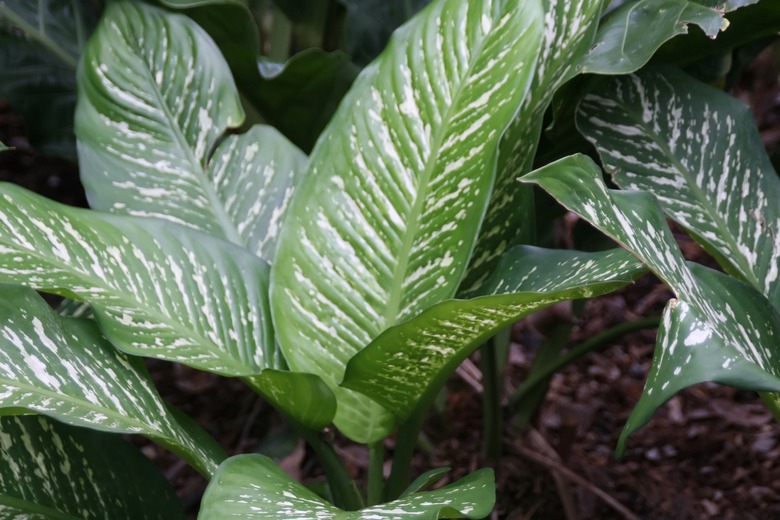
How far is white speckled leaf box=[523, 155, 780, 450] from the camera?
1.73ft

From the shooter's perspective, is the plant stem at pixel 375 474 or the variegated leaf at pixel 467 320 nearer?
the variegated leaf at pixel 467 320

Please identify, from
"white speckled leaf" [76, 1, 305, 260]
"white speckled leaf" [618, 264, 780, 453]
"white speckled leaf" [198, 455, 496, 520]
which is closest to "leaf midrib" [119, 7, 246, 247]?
"white speckled leaf" [76, 1, 305, 260]

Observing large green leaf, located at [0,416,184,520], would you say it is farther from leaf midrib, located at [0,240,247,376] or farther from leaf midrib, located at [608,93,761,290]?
leaf midrib, located at [608,93,761,290]

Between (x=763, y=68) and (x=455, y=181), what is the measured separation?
1.37m

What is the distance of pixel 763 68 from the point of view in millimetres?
1835

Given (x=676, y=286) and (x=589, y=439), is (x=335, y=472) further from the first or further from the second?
(x=589, y=439)

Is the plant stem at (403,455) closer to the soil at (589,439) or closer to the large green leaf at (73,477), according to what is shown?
the large green leaf at (73,477)

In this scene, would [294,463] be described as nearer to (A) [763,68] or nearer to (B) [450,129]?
(B) [450,129]

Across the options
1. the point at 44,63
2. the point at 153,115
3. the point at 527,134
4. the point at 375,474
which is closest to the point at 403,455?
the point at 375,474

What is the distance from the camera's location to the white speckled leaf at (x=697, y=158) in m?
0.86

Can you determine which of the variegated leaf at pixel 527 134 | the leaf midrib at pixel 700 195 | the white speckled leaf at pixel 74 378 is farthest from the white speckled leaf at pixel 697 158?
the white speckled leaf at pixel 74 378

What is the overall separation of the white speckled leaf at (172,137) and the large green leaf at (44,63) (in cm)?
34

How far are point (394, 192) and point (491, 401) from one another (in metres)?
0.48

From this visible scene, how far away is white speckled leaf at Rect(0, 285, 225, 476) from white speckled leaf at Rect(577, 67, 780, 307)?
0.53 m
